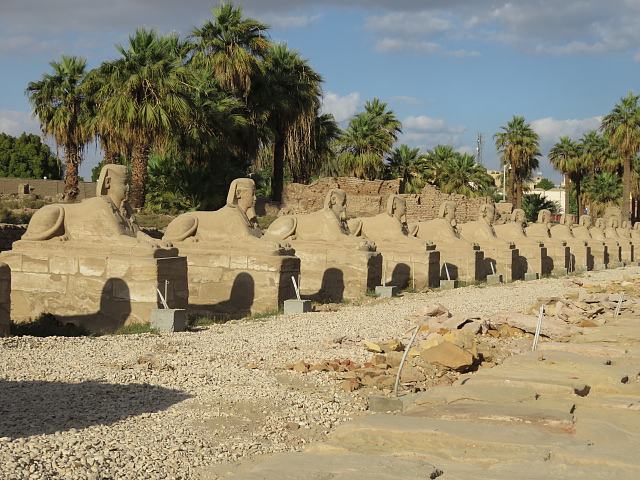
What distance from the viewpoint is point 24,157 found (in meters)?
48.2

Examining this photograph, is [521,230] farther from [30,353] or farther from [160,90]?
[30,353]

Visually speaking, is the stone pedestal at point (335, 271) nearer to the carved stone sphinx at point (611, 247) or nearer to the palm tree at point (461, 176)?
the carved stone sphinx at point (611, 247)

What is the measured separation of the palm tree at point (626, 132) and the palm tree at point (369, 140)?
43.7 feet

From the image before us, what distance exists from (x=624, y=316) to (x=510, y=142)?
3471cm

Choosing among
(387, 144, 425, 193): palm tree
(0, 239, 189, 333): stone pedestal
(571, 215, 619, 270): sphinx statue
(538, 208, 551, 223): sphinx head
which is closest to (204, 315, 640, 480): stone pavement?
(0, 239, 189, 333): stone pedestal

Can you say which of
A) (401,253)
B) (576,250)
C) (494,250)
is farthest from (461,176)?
(401,253)

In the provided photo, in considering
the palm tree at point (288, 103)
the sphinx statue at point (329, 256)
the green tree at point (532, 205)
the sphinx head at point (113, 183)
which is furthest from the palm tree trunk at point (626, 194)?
the sphinx head at point (113, 183)

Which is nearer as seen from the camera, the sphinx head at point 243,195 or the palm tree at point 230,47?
the sphinx head at point 243,195

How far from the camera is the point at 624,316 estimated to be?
458 inches

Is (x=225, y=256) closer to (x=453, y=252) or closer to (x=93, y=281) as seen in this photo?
(x=93, y=281)

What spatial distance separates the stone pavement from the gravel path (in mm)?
548

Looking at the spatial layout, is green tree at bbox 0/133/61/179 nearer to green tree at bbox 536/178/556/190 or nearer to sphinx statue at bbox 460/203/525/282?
sphinx statue at bbox 460/203/525/282

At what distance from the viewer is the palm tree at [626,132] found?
146 ft

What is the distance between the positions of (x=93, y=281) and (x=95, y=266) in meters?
0.20
